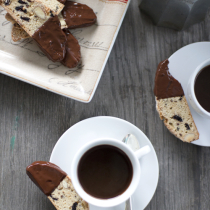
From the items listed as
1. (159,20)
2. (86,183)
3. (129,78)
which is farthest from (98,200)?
(159,20)

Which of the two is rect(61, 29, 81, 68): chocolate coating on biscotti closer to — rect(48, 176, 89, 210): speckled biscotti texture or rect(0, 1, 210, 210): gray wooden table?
rect(0, 1, 210, 210): gray wooden table

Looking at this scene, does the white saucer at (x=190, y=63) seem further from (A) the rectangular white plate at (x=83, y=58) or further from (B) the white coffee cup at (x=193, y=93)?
(A) the rectangular white plate at (x=83, y=58)

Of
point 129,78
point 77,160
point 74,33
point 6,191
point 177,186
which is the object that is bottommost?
point 6,191

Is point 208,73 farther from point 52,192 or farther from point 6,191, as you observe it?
point 6,191

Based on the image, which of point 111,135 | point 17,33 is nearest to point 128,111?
point 111,135

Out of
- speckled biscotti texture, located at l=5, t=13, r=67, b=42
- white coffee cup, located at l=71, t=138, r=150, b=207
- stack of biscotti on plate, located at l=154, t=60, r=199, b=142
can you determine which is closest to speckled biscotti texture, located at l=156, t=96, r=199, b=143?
stack of biscotti on plate, located at l=154, t=60, r=199, b=142

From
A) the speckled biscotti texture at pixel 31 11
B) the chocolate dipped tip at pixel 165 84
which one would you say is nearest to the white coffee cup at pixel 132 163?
the chocolate dipped tip at pixel 165 84
